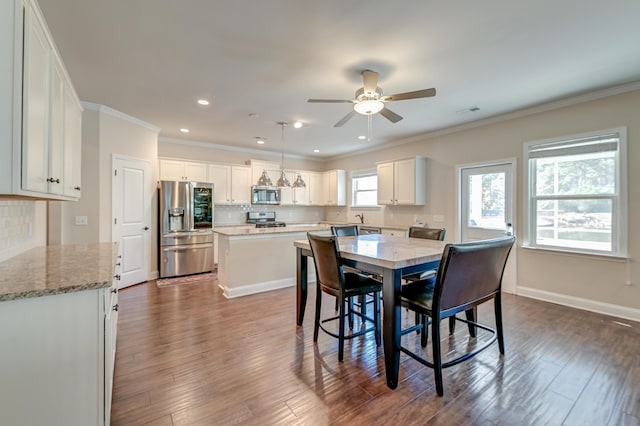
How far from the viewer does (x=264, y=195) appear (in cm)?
648

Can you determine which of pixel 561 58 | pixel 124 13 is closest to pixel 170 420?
pixel 124 13

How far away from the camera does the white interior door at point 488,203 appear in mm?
4161

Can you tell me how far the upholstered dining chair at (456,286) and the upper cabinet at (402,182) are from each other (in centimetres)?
307

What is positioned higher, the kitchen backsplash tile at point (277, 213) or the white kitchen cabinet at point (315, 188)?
the white kitchen cabinet at point (315, 188)

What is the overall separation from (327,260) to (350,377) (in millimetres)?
875

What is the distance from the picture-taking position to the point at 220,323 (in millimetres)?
3020

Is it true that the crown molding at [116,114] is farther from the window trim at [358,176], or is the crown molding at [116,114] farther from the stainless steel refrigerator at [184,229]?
the window trim at [358,176]

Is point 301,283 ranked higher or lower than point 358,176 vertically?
lower

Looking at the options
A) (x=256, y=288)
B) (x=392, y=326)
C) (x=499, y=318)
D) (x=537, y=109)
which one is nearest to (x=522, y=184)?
(x=537, y=109)

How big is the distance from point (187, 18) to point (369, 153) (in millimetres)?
4990

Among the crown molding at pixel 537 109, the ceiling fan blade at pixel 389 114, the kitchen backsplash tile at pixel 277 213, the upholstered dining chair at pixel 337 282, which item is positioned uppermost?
the crown molding at pixel 537 109

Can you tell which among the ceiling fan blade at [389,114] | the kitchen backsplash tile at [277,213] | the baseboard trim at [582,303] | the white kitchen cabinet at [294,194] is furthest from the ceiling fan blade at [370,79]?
the kitchen backsplash tile at [277,213]

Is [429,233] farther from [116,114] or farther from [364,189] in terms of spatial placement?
[116,114]

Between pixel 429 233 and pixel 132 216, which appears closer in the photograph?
Answer: pixel 429 233
